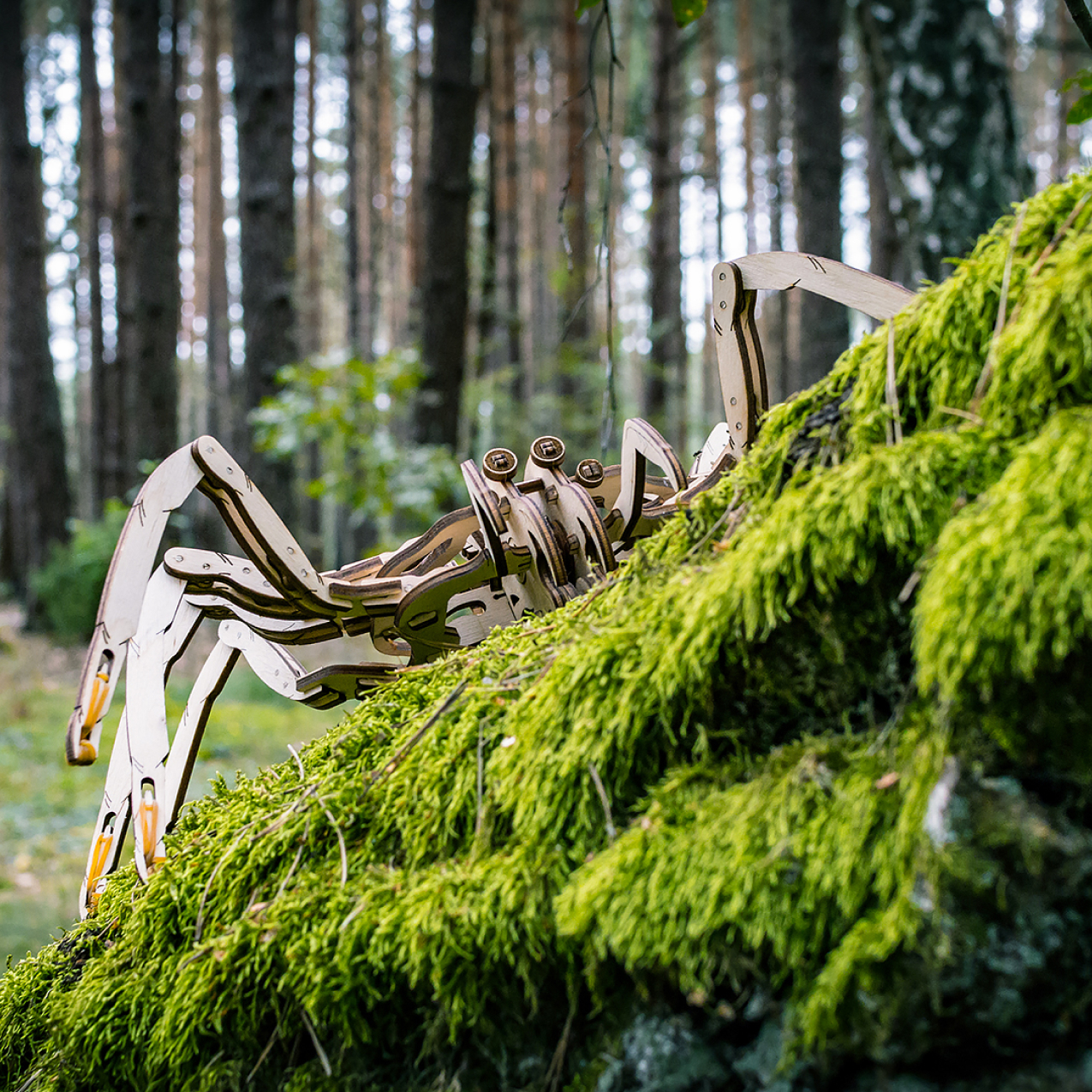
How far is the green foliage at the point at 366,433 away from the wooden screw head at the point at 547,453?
434 cm

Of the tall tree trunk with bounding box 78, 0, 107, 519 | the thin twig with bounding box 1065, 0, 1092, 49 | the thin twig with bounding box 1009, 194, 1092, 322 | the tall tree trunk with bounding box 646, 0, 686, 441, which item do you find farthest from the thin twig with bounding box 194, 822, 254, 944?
the tall tree trunk with bounding box 78, 0, 107, 519

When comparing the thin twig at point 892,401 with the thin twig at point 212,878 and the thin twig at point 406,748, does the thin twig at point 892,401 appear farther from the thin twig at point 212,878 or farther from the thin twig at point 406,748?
the thin twig at point 212,878

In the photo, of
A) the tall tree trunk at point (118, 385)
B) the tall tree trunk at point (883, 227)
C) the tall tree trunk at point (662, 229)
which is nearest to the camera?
the tall tree trunk at point (883, 227)

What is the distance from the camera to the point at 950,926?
681 mm

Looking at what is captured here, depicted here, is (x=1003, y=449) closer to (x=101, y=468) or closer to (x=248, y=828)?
(x=248, y=828)

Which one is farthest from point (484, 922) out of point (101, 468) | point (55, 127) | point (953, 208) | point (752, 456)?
point (55, 127)

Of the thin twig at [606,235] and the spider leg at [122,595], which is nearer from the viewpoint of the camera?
the spider leg at [122,595]

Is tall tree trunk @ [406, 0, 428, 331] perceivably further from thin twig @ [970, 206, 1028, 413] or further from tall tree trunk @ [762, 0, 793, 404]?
thin twig @ [970, 206, 1028, 413]

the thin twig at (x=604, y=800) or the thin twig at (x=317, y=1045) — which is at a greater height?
the thin twig at (x=604, y=800)

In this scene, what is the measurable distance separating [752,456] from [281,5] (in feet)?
48.6

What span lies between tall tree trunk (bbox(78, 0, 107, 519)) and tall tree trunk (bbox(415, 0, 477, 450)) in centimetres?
730

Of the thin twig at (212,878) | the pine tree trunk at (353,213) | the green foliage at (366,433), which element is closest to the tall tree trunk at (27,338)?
the pine tree trunk at (353,213)

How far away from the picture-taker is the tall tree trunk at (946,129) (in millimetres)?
3244

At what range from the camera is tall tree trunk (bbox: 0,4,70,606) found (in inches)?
414
